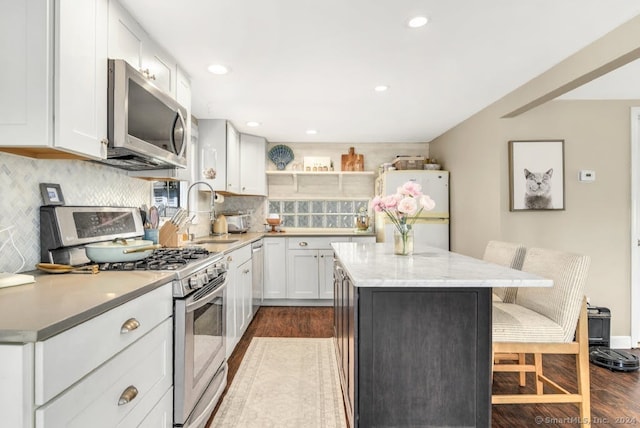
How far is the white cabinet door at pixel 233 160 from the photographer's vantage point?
157 inches

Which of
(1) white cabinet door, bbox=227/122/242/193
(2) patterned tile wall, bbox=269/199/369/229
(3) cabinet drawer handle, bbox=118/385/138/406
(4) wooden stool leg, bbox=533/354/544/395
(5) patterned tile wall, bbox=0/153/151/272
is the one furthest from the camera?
(2) patterned tile wall, bbox=269/199/369/229

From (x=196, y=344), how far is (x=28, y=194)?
40.1 inches

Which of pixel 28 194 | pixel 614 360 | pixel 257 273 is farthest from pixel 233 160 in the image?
pixel 614 360

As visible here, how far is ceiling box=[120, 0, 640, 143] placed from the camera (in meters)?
1.80

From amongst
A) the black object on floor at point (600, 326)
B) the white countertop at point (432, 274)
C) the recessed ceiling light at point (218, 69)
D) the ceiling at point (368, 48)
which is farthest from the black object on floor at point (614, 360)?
the recessed ceiling light at point (218, 69)

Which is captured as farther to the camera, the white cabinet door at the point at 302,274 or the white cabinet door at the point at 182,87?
the white cabinet door at the point at 302,274

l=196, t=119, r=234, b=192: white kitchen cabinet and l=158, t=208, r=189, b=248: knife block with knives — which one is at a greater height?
l=196, t=119, r=234, b=192: white kitchen cabinet

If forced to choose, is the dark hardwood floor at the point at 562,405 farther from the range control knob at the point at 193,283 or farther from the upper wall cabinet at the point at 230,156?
the upper wall cabinet at the point at 230,156

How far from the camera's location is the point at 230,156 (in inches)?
158

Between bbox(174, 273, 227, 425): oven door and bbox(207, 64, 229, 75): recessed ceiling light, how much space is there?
57.9 inches

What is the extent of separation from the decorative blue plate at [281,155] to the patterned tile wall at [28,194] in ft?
10.2

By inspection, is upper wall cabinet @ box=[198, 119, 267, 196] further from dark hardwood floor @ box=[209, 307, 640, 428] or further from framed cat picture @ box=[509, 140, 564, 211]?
framed cat picture @ box=[509, 140, 564, 211]

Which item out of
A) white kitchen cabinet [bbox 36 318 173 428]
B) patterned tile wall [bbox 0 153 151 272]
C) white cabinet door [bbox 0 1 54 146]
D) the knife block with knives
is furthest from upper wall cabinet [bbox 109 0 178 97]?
white kitchen cabinet [bbox 36 318 173 428]

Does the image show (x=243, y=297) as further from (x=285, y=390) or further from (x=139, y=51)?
(x=139, y=51)
